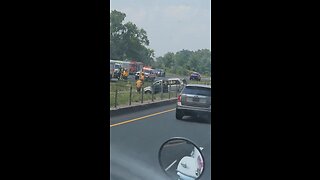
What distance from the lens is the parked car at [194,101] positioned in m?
1.53

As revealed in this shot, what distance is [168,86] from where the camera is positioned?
1708mm

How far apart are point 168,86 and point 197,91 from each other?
182mm

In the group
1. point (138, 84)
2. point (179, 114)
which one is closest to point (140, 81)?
point (138, 84)

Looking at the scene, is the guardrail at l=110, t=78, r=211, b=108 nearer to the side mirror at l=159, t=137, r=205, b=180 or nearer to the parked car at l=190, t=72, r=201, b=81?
the parked car at l=190, t=72, r=201, b=81

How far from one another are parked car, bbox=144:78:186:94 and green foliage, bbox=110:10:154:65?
12 cm

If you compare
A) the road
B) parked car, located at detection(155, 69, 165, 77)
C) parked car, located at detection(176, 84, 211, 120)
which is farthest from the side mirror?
parked car, located at detection(155, 69, 165, 77)

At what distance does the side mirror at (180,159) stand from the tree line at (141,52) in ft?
1.17

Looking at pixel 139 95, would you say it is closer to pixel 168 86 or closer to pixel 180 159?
pixel 168 86

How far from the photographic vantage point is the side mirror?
156 cm

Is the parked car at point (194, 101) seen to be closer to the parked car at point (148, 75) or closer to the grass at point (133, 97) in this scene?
the grass at point (133, 97)
